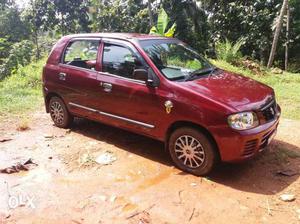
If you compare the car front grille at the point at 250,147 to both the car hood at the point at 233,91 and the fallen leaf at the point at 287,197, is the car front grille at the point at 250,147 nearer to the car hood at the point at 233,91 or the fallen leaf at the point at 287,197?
the car hood at the point at 233,91

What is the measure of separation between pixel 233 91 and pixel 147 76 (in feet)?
3.97

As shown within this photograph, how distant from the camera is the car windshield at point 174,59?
4.98 meters

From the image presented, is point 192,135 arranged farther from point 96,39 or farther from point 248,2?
point 248,2

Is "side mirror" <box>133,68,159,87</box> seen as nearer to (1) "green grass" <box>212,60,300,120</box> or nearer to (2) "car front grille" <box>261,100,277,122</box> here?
(2) "car front grille" <box>261,100,277,122</box>

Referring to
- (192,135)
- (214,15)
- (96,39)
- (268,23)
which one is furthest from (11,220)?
(214,15)

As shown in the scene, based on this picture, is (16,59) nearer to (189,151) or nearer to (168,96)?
(168,96)

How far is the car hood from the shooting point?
4.34m

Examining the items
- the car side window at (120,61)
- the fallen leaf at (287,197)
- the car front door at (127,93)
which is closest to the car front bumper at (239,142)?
the fallen leaf at (287,197)

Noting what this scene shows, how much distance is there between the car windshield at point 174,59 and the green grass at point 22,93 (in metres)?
4.08

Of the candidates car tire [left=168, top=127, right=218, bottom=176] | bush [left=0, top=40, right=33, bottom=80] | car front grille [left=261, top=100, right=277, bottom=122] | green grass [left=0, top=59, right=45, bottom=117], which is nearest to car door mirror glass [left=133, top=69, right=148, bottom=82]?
car tire [left=168, top=127, right=218, bottom=176]

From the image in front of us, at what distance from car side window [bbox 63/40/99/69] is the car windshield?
969mm

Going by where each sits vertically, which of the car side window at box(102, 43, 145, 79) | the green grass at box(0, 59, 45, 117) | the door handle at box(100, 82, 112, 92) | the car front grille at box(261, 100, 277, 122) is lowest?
the green grass at box(0, 59, 45, 117)

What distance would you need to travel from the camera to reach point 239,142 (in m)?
4.18

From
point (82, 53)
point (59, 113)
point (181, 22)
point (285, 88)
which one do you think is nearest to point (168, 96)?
point (82, 53)
